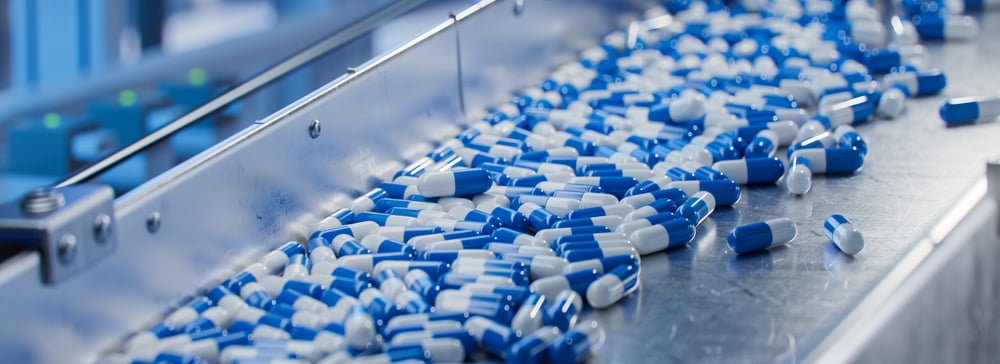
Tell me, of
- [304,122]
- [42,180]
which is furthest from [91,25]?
[304,122]

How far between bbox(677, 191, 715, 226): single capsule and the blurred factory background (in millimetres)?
1835

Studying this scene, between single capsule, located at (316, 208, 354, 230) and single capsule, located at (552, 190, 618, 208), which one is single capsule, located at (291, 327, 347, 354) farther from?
single capsule, located at (552, 190, 618, 208)

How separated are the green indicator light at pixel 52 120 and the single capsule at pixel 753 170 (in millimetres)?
2754

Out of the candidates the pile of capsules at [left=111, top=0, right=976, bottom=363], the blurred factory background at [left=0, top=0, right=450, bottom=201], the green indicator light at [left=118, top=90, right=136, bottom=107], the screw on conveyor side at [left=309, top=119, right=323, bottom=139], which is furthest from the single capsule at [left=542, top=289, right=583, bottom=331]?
the green indicator light at [left=118, top=90, right=136, bottom=107]

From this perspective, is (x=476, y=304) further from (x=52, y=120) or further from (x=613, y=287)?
(x=52, y=120)

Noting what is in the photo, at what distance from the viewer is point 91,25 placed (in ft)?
14.7

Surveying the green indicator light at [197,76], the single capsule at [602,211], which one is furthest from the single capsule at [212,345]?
the green indicator light at [197,76]

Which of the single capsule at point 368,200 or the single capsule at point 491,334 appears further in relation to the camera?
the single capsule at point 368,200

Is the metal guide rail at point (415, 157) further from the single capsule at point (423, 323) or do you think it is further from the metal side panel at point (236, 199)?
the single capsule at point (423, 323)

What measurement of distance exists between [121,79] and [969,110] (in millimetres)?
3366

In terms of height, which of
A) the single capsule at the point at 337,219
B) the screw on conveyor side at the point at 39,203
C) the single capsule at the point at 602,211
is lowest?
the single capsule at the point at 337,219

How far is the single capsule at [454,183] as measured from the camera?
6.55 ft

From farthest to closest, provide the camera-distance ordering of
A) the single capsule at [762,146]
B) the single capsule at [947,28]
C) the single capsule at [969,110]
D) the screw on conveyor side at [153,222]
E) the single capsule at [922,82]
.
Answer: the single capsule at [947,28], the single capsule at [922,82], the single capsule at [969,110], the single capsule at [762,146], the screw on conveyor side at [153,222]

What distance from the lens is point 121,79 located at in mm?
4484
